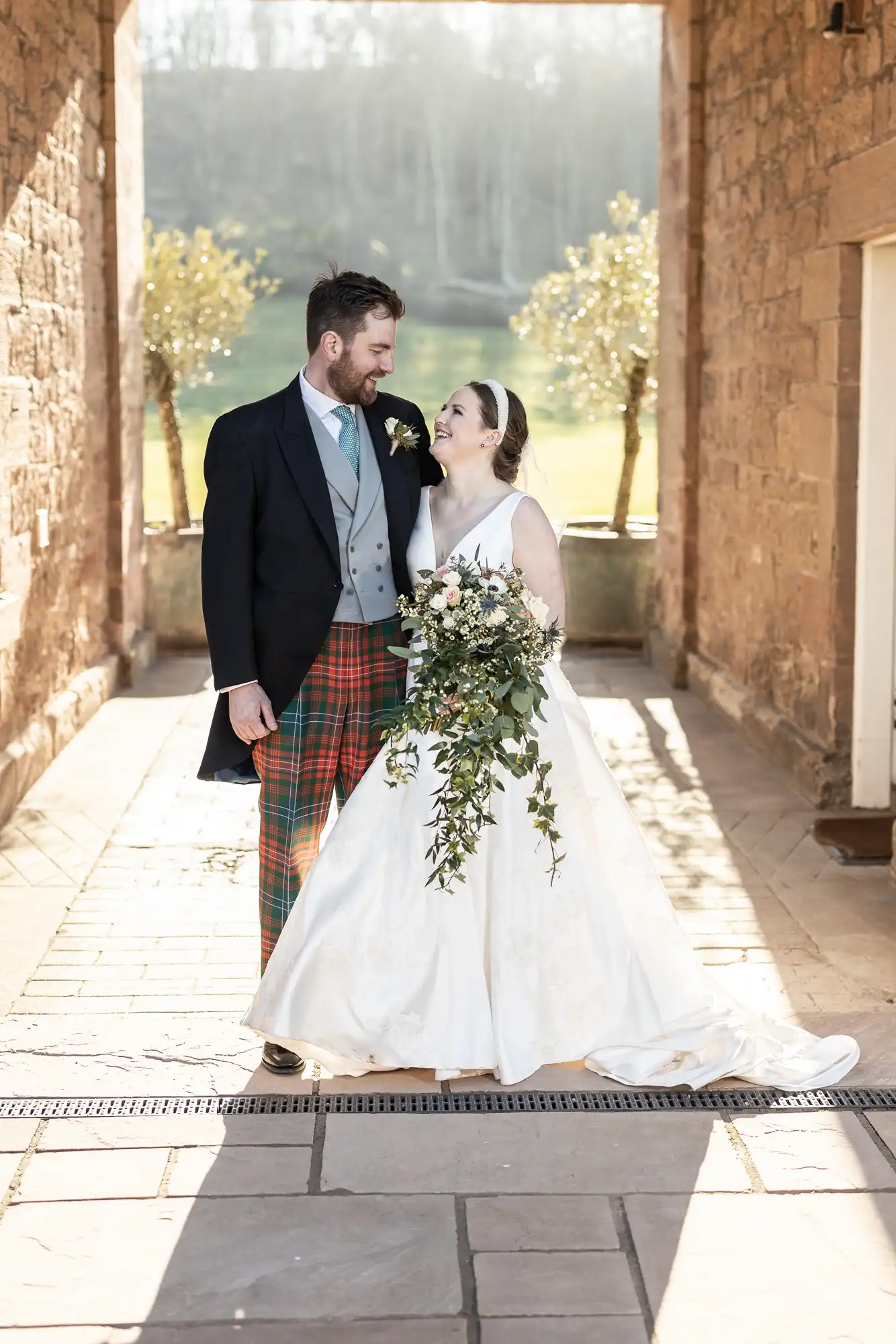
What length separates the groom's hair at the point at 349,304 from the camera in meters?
3.47

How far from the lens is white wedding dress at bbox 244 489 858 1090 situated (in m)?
3.39

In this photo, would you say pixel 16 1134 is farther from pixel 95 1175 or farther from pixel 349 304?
pixel 349 304

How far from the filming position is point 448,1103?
3314 mm

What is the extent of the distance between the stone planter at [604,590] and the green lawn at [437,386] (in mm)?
13517

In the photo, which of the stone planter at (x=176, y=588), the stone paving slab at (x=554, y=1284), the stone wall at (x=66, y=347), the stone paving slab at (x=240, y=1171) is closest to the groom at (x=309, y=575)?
the stone paving slab at (x=240, y=1171)

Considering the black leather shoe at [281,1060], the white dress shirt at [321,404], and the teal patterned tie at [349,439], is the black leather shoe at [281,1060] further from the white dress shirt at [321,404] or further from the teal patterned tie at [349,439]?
the teal patterned tie at [349,439]

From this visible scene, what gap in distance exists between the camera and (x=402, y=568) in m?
3.65

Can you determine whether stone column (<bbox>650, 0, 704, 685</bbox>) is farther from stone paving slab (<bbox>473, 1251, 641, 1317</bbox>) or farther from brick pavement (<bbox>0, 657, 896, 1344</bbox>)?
stone paving slab (<bbox>473, 1251, 641, 1317</bbox>)

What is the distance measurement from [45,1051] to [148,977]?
1.85 ft

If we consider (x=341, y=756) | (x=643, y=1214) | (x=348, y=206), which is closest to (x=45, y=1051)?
(x=341, y=756)

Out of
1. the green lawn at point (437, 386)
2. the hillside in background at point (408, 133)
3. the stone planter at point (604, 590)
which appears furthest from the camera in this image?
the hillside in background at point (408, 133)

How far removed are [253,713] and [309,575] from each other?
354mm

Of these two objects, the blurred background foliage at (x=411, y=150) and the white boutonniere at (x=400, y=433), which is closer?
the white boutonniere at (x=400, y=433)

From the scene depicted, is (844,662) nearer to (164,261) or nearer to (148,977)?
(148,977)
